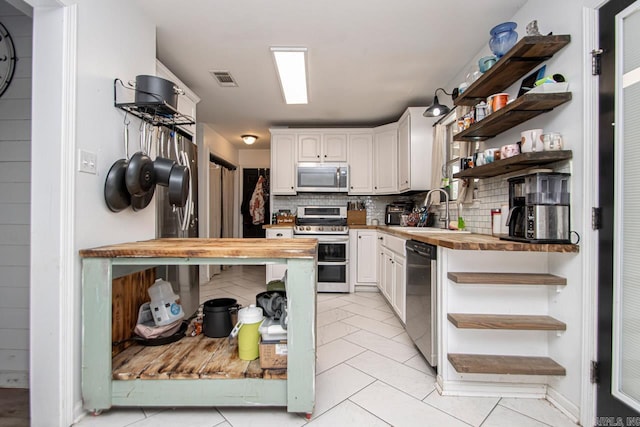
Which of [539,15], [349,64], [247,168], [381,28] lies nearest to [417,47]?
[381,28]

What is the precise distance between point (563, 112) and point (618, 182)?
49 cm

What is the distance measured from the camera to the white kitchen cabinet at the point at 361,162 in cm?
433

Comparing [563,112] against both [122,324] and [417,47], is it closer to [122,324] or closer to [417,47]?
[417,47]

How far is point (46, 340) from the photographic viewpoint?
1328 mm

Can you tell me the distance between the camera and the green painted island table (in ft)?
4.45

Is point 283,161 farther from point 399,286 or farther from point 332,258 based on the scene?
point 399,286

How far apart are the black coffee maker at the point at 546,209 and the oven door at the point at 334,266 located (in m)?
2.47

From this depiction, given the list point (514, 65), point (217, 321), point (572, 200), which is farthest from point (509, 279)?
point (217, 321)

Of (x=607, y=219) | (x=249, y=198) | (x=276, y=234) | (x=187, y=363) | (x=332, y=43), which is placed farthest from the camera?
(x=249, y=198)

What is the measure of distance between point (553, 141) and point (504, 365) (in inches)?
49.7

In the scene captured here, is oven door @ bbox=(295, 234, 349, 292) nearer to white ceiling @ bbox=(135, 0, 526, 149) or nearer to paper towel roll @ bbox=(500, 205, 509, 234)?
white ceiling @ bbox=(135, 0, 526, 149)

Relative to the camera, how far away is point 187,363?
58.2 inches

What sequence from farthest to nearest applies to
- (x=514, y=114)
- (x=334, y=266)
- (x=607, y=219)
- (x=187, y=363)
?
(x=334, y=266)
(x=514, y=114)
(x=187, y=363)
(x=607, y=219)

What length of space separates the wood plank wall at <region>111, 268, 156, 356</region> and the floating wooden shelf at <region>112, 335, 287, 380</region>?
113mm
